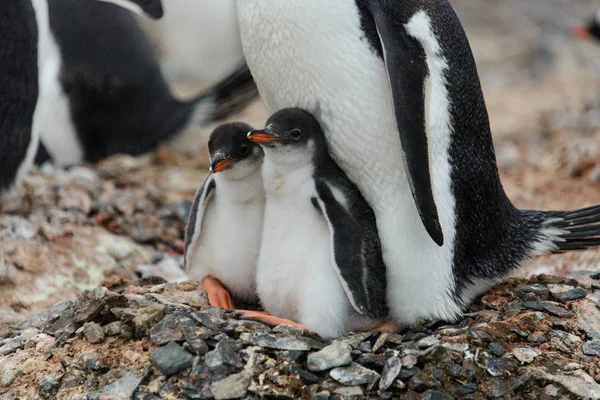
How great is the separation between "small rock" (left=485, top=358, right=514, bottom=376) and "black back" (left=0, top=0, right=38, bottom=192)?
2533 millimetres

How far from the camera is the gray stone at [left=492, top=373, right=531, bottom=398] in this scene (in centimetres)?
258

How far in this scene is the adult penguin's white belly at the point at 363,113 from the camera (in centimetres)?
276

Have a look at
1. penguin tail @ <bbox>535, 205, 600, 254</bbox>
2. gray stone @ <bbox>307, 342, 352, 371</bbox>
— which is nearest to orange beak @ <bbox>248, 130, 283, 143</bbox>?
gray stone @ <bbox>307, 342, 352, 371</bbox>

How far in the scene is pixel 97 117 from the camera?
5.95 metres

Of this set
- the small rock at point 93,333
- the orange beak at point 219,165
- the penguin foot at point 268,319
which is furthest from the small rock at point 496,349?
the small rock at point 93,333

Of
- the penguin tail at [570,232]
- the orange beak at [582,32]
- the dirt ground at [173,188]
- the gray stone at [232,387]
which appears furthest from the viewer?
the orange beak at [582,32]

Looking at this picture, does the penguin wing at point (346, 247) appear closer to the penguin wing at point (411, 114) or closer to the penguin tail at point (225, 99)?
the penguin wing at point (411, 114)

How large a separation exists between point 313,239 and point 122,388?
73 centimetres

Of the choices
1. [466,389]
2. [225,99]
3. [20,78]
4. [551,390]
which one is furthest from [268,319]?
[225,99]

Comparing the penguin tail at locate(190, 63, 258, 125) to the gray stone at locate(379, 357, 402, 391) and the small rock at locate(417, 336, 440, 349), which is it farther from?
the gray stone at locate(379, 357, 402, 391)

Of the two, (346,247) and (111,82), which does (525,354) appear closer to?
(346,247)

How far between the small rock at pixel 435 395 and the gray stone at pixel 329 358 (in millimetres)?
235

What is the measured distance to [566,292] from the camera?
311cm

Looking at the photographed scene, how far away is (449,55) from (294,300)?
92 centimetres
